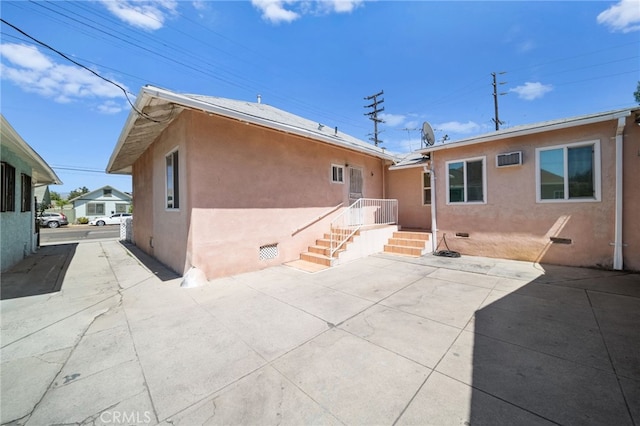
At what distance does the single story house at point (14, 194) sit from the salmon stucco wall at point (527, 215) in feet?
35.9

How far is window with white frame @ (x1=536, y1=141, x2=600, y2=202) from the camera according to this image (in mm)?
5684

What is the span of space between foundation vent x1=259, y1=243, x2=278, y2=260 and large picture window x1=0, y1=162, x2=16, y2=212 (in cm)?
684

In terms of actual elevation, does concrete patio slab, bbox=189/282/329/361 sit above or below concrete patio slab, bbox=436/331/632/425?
below

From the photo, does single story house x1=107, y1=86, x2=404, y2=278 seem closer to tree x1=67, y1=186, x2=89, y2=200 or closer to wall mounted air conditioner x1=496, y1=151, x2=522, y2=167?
wall mounted air conditioner x1=496, y1=151, x2=522, y2=167

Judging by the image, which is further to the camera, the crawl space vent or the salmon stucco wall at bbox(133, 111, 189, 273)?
the crawl space vent

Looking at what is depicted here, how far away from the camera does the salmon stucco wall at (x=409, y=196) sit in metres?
10.0

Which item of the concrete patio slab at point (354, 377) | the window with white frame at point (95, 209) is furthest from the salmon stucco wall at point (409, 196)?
the window with white frame at point (95, 209)

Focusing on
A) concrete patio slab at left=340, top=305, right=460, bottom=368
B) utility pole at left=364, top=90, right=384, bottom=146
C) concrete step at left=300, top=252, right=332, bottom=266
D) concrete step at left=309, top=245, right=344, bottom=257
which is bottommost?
concrete patio slab at left=340, top=305, right=460, bottom=368

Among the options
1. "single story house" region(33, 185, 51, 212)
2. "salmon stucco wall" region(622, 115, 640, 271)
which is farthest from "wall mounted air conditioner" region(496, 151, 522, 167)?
"single story house" region(33, 185, 51, 212)

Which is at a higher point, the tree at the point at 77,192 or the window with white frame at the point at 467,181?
the tree at the point at 77,192

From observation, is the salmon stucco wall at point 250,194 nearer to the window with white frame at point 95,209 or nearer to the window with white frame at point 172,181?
the window with white frame at point 172,181

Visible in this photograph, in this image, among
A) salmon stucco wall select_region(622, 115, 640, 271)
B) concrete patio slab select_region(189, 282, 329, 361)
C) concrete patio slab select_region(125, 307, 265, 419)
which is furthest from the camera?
salmon stucco wall select_region(622, 115, 640, 271)

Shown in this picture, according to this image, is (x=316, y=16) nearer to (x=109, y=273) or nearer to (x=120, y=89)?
(x=120, y=89)

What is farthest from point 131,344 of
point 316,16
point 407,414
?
point 316,16
